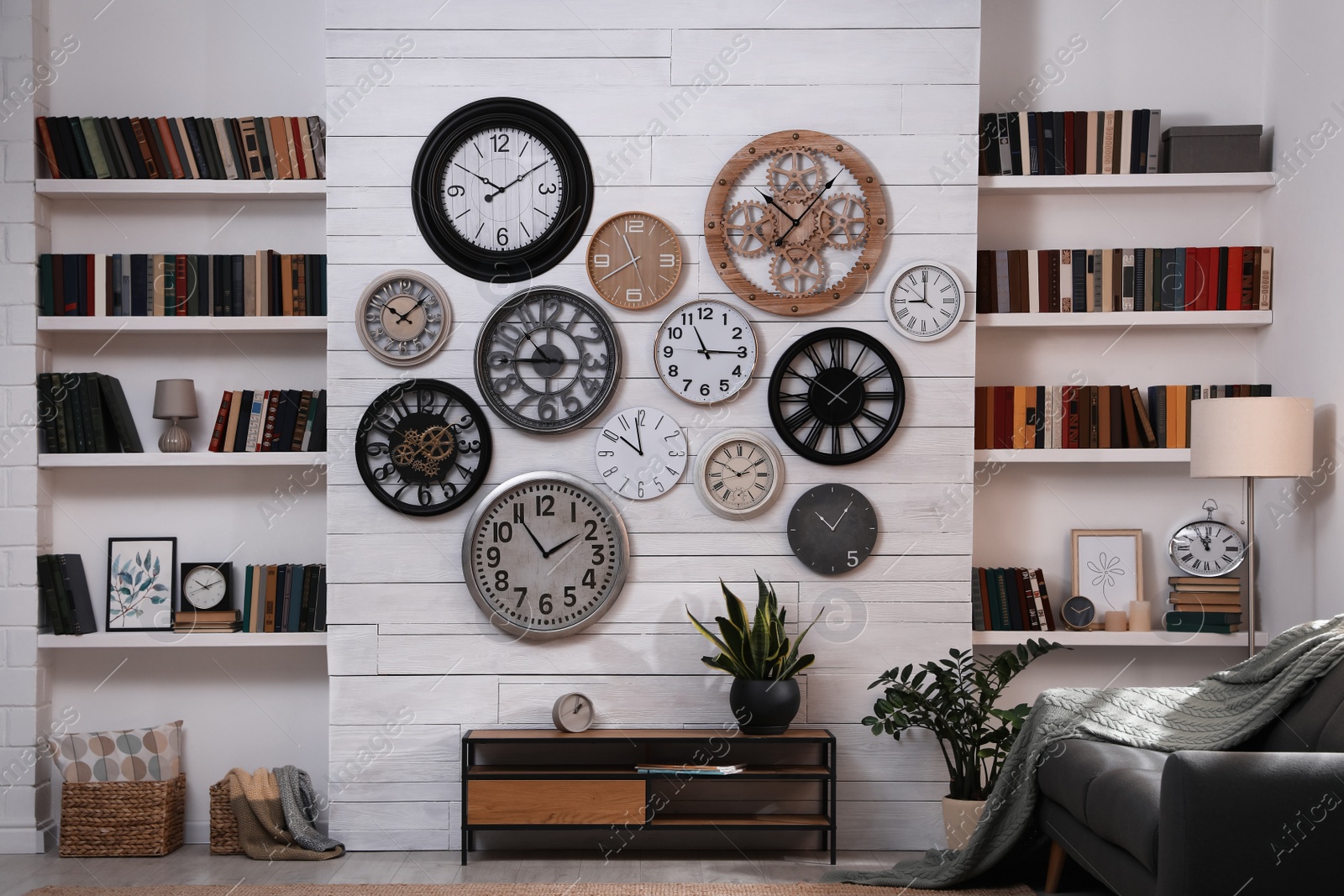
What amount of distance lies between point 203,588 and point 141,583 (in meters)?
0.25

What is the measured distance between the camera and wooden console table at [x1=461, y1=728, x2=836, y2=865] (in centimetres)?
355

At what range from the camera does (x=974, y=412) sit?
3934 millimetres

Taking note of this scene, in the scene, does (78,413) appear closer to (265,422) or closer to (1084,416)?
(265,422)

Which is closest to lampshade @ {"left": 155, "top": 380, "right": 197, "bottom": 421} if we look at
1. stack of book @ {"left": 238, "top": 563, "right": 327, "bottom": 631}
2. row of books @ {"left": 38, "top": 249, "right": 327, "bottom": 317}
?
row of books @ {"left": 38, "top": 249, "right": 327, "bottom": 317}

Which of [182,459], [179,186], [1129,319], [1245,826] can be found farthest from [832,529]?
[179,186]

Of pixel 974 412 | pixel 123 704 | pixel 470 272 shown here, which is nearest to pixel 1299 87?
pixel 974 412

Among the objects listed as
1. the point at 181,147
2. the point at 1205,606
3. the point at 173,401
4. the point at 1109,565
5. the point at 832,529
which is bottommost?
the point at 1205,606

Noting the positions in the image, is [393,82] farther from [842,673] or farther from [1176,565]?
[1176,565]

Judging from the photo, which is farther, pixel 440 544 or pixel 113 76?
pixel 113 76

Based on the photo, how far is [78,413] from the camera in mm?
3930

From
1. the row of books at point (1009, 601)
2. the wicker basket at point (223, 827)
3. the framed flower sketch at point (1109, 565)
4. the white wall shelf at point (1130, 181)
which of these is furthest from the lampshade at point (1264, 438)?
the wicker basket at point (223, 827)

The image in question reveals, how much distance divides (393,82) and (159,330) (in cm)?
119

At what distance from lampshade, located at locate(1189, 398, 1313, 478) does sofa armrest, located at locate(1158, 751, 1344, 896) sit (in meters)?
1.40

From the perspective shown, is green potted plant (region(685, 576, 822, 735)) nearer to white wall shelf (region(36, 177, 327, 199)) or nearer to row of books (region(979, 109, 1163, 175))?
row of books (region(979, 109, 1163, 175))
